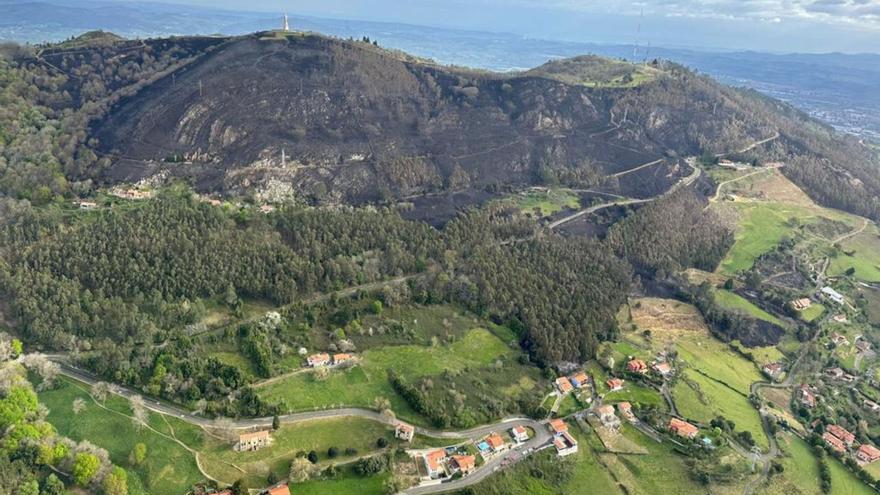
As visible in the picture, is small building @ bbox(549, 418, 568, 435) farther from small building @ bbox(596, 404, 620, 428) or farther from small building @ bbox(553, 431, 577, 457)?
small building @ bbox(596, 404, 620, 428)

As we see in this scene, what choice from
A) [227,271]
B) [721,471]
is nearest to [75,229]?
[227,271]

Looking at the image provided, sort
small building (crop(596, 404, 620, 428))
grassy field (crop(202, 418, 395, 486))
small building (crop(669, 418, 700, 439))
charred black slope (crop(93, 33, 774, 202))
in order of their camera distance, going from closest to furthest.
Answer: grassy field (crop(202, 418, 395, 486)) → small building (crop(669, 418, 700, 439)) → small building (crop(596, 404, 620, 428)) → charred black slope (crop(93, 33, 774, 202))

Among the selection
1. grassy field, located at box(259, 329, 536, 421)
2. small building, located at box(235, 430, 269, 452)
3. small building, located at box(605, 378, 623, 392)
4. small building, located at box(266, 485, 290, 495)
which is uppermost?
grassy field, located at box(259, 329, 536, 421)

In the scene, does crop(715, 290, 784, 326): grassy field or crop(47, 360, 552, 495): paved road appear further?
crop(715, 290, 784, 326): grassy field

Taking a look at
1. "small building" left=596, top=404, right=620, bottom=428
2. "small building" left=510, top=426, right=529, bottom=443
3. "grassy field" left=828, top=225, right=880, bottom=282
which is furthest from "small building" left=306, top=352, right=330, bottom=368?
"grassy field" left=828, top=225, right=880, bottom=282

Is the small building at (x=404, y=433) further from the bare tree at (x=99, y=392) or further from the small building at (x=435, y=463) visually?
the bare tree at (x=99, y=392)

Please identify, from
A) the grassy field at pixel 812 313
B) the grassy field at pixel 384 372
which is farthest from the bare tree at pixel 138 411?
the grassy field at pixel 812 313

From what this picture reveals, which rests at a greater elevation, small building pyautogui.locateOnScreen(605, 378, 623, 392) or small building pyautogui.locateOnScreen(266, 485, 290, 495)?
small building pyautogui.locateOnScreen(605, 378, 623, 392)
